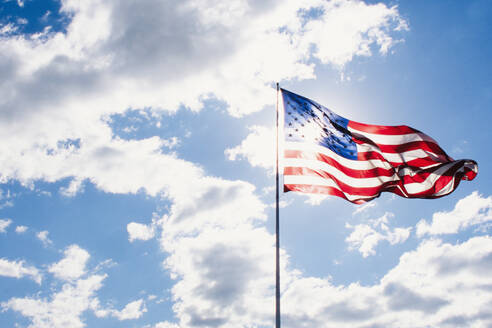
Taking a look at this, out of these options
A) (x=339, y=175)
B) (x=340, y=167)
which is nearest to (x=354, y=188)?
(x=339, y=175)

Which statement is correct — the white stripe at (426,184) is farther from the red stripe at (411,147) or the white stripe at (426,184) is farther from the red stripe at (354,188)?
the red stripe at (411,147)

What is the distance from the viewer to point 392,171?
2314 cm

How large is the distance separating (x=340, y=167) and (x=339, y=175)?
19.0 inches

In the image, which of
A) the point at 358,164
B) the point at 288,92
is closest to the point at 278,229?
the point at 358,164

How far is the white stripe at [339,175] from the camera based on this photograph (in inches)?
852

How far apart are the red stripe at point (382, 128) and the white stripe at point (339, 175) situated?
8.41ft

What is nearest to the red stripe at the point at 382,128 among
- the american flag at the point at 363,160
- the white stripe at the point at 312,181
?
the american flag at the point at 363,160

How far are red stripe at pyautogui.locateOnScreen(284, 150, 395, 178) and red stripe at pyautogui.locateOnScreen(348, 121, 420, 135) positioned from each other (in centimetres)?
219

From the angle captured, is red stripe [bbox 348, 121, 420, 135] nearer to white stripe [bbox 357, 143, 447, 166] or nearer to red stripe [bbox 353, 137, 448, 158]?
red stripe [bbox 353, 137, 448, 158]

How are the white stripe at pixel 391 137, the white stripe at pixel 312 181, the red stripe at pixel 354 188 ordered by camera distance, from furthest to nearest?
the white stripe at pixel 391 137 < the red stripe at pixel 354 188 < the white stripe at pixel 312 181

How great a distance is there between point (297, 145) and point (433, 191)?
7.55 m

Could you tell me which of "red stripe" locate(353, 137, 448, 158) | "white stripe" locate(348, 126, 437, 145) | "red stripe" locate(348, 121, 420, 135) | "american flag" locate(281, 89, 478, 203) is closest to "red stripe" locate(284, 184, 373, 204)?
"american flag" locate(281, 89, 478, 203)

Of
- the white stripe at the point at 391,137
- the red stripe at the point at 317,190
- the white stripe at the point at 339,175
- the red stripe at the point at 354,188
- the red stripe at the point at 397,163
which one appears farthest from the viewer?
the white stripe at the point at 391,137

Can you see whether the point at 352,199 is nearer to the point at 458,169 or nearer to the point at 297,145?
the point at 297,145
